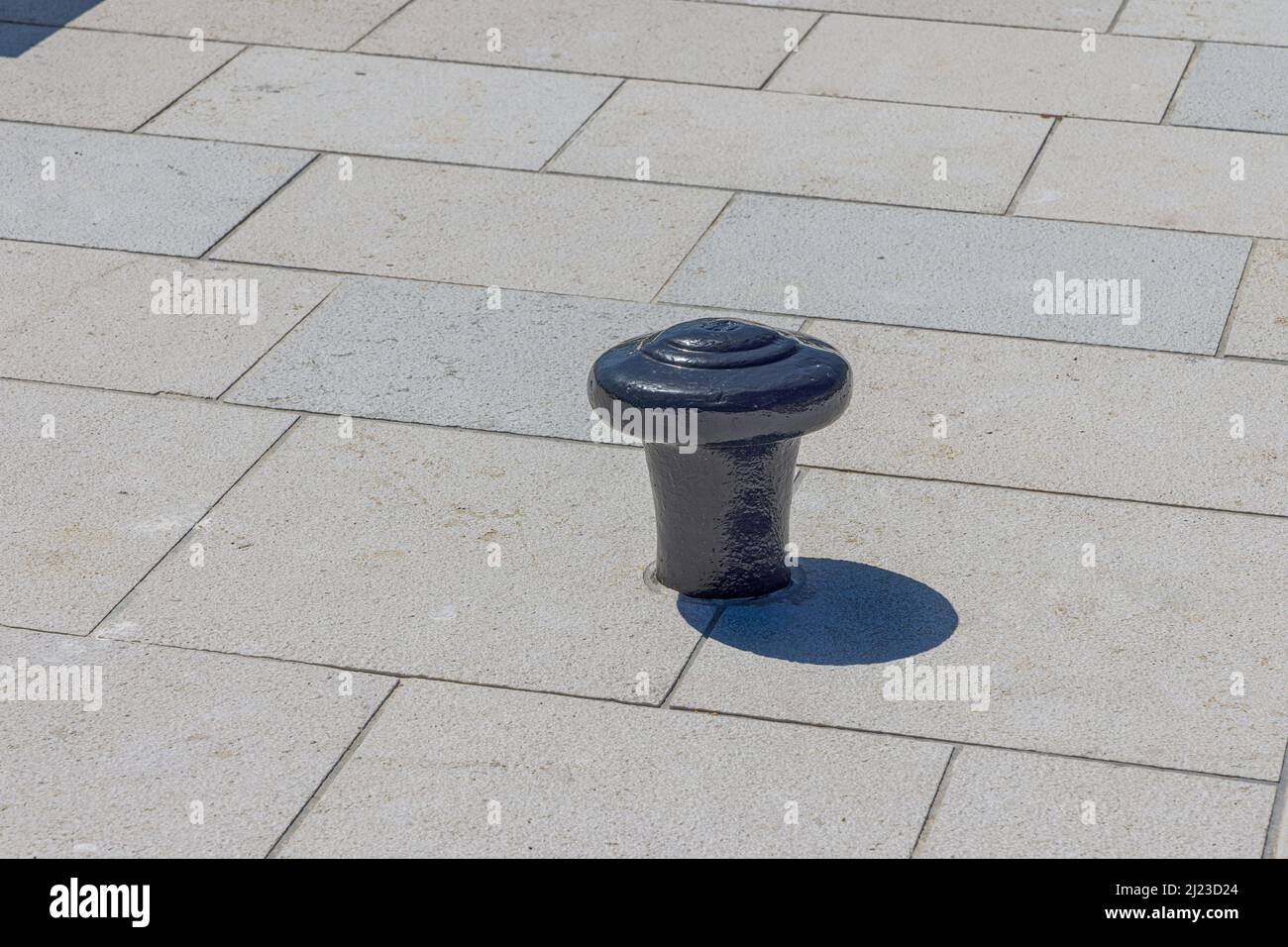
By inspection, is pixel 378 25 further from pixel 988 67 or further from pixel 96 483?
pixel 96 483

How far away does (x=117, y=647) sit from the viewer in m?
5.22

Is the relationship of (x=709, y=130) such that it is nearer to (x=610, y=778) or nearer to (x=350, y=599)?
(x=350, y=599)

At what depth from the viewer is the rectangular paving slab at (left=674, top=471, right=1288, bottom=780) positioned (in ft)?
15.8

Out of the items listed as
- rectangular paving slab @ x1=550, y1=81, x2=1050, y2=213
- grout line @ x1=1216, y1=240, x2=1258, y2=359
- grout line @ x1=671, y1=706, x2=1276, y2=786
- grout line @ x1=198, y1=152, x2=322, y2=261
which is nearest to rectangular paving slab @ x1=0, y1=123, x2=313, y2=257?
grout line @ x1=198, y1=152, x2=322, y2=261

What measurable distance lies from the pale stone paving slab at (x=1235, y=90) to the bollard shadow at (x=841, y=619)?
4416 mm

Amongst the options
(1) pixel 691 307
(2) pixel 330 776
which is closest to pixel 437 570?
(2) pixel 330 776

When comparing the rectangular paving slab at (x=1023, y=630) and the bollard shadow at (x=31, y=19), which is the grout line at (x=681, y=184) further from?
the rectangular paving slab at (x=1023, y=630)

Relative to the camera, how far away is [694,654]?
16.9 ft

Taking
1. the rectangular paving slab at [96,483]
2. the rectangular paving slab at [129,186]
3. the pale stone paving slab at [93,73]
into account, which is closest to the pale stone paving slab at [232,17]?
the pale stone paving slab at [93,73]

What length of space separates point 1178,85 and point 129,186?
17.8 feet

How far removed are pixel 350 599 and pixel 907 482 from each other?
6.38 feet

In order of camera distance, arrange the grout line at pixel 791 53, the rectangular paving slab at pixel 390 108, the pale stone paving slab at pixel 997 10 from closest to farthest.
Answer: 1. the rectangular paving slab at pixel 390 108
2. the grout line at pixel 791 53
3. the pale stone paving slab at pixel 997 10

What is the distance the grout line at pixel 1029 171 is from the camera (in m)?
7.93

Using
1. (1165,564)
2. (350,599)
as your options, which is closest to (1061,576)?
(1165,564)
